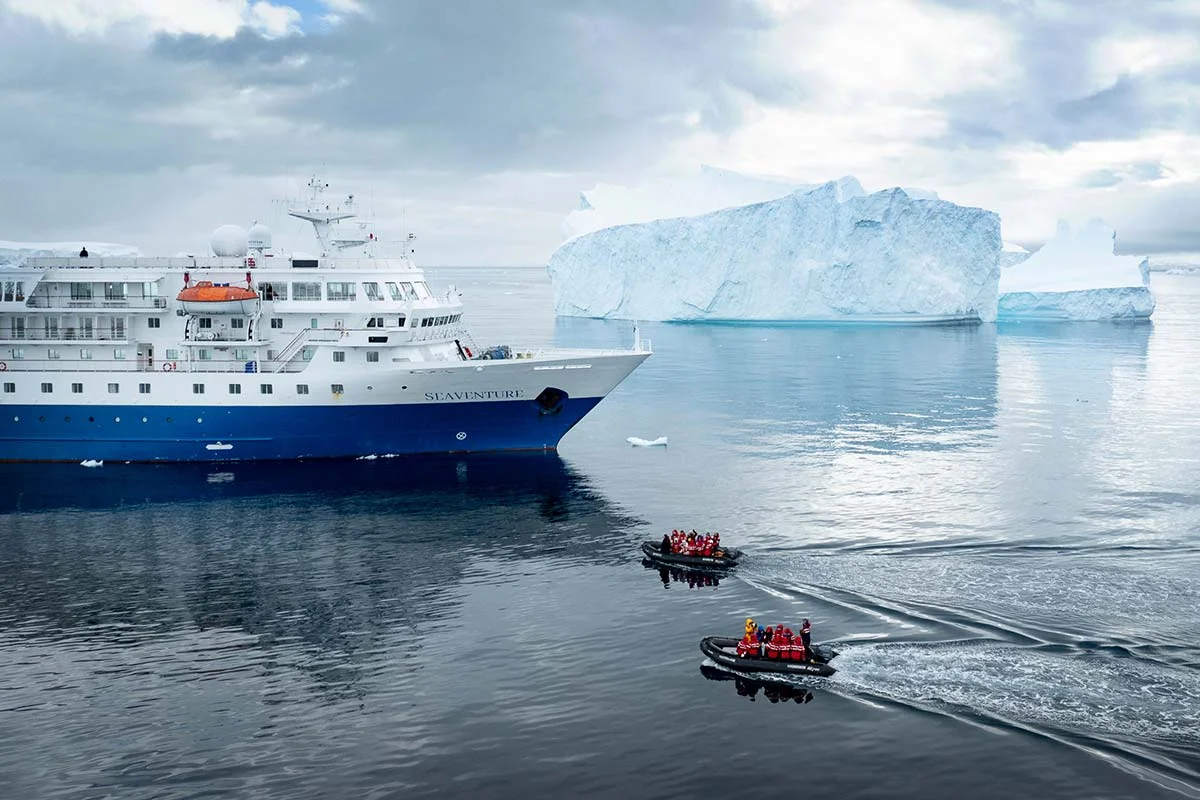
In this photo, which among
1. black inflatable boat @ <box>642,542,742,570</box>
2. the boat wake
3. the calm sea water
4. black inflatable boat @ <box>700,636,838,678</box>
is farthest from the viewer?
black inflatable boat @ <box>642,542,742,570</box>

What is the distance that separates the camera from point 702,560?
31500 millimetres

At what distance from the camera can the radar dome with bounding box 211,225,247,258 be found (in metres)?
48.6

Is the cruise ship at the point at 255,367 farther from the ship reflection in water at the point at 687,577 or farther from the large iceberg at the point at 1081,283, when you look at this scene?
the large iceberg at the point at 1081,283

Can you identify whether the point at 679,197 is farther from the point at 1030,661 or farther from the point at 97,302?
the point at 1030,661

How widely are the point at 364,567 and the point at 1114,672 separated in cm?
2013

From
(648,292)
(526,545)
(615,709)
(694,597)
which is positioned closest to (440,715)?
Result: (615,709)

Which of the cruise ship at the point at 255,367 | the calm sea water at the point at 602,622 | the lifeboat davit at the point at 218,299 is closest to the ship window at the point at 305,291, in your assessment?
the cruise ship at the point at 255,367

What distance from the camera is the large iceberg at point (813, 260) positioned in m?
103

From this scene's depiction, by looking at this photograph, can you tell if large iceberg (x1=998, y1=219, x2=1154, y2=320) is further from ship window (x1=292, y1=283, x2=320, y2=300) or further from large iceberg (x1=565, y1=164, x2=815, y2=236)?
ship window (x1=292, y1=283, x2=320, y2=300)

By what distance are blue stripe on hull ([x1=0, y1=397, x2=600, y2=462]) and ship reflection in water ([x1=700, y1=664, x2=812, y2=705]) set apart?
24.1 m

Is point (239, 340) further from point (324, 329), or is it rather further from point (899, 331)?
point (899, 331)

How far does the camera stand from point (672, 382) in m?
73.2

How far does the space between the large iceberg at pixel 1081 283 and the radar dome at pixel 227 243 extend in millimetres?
99669

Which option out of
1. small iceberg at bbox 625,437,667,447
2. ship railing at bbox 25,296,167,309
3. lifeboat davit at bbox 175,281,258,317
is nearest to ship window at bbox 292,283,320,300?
lifeboat davit at bbox 175,281,258,317
